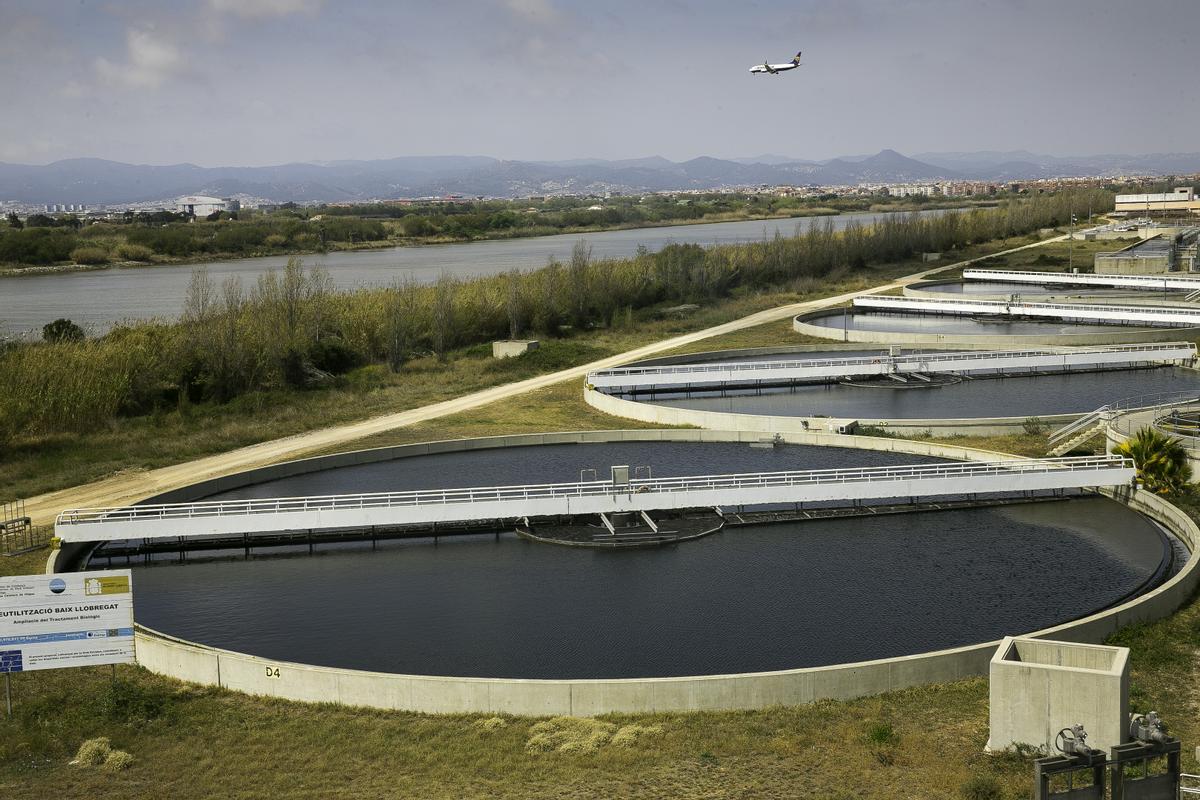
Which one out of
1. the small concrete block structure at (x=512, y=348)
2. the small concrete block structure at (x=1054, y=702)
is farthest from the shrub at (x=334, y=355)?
the small concrete block structure at (x=1054, y=702)

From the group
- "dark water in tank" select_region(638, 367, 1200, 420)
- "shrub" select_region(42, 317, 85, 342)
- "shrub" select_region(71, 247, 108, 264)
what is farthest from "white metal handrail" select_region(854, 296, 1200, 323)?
"shrub" select_region(71, 247, 108, 264)

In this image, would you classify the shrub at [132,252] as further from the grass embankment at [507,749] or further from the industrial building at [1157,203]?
the industrial building at [1157,203]

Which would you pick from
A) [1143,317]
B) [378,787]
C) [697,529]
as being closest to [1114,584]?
[697,529]

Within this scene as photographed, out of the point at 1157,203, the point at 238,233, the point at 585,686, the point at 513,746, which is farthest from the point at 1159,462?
the point at 1157,203

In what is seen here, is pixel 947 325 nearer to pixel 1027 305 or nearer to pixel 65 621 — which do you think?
pixel 1027 305

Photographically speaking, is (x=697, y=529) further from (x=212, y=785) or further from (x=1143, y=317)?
(x=1143, y=317)

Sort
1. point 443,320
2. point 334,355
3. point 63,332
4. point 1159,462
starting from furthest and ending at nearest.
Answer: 1. point 443,320
2. point 334,355
3. point 63,332
4. point 1159,462

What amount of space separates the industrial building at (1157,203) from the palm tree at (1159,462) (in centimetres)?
13800

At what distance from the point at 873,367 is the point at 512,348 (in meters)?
18.6

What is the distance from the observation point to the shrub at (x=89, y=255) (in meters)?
114

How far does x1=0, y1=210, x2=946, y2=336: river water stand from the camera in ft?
252

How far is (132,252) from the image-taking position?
117375 mm

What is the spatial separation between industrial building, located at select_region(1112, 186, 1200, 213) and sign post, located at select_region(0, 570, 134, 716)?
523ft

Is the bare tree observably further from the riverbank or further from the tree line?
the riverbank
